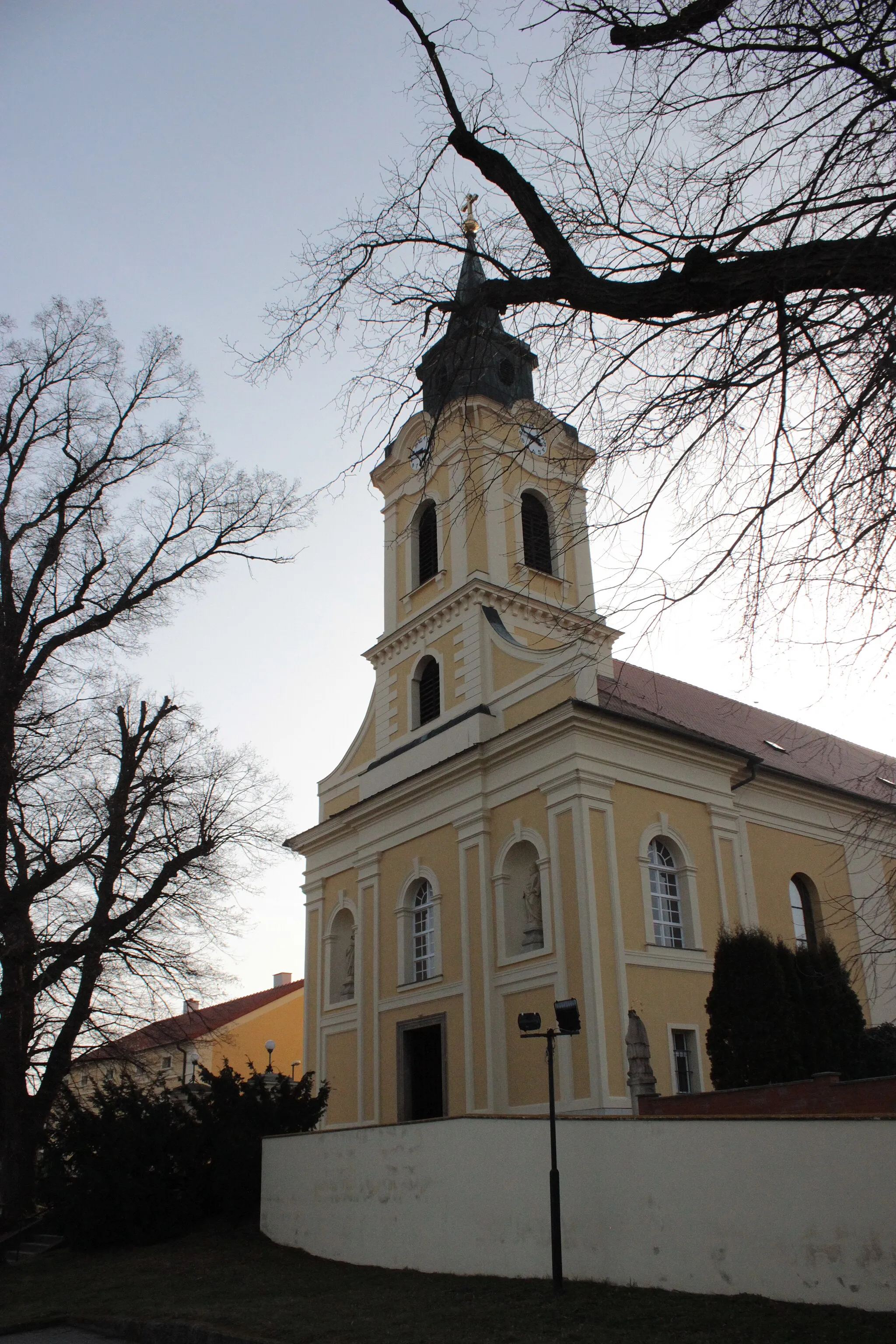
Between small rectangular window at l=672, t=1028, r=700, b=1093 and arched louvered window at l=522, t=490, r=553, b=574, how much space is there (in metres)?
10.6

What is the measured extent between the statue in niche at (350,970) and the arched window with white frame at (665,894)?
8.11 metres

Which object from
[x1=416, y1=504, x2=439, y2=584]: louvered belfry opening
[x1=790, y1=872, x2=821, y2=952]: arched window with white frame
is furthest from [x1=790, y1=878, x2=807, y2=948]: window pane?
[x1=416, y1=504, x2=439, y2=584]: louvered belfry opening

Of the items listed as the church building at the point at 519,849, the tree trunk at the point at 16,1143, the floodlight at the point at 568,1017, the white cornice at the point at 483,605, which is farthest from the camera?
the white cornice at the point at 483,605

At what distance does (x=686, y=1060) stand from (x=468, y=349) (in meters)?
15.6

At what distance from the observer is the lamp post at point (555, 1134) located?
400 inches

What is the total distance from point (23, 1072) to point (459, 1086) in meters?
7.63

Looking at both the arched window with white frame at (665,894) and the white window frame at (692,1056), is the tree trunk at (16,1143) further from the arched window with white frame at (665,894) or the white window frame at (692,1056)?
the arched window with white frame at (665,894)

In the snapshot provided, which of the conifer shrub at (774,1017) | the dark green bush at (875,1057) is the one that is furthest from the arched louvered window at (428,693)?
the dark green bush at (875,1057)

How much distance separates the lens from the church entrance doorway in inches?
844

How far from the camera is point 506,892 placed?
20.8 metres

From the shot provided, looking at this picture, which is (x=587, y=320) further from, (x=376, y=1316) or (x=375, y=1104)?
(x=375, y=1104)

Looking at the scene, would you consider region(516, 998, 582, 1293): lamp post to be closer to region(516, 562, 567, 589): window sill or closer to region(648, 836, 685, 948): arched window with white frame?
region(648, 836, 685, 948): arched window with white frame

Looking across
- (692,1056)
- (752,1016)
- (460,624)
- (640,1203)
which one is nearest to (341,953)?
(460,624)

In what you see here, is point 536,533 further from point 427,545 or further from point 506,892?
point 506,892
